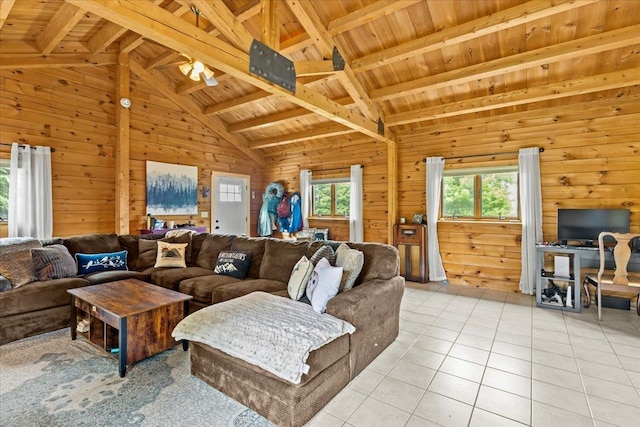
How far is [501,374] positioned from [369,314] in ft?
3.70

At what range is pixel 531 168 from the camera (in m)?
4.45

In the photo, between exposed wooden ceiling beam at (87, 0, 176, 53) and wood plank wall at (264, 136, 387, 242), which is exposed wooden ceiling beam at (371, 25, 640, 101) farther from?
exposed wooden ceiling beam at (87, 0, 176, 53)

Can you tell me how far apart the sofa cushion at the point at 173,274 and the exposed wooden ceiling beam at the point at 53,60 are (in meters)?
3.37

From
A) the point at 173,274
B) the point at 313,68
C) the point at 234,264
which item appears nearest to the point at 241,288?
the point at 234,264

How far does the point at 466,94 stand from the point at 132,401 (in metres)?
5.14

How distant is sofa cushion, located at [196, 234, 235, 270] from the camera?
12.8ft

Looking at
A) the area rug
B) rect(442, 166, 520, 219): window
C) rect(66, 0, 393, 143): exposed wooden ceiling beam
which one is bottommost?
the area rug

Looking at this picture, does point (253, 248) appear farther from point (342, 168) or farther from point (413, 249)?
point (342, 168)

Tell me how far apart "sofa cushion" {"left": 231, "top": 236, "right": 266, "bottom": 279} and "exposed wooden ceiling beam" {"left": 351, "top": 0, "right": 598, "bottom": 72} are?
2.71m

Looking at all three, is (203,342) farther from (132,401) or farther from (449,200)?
(449,200)

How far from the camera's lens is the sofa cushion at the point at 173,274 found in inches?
133

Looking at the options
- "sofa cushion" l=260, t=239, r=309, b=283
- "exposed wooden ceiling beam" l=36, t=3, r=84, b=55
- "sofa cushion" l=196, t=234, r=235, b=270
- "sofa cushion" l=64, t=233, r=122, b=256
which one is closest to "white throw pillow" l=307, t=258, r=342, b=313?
"sofa cushion" l=260, t=239, r=309, b=283

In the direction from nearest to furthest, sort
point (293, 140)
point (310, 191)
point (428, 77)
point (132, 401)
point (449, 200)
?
point (132, 401)
point (428, 77)
point (449, 200)
point (293, 140)
point (310, 191)

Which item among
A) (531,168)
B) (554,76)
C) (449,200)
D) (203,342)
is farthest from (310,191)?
(203,342)
